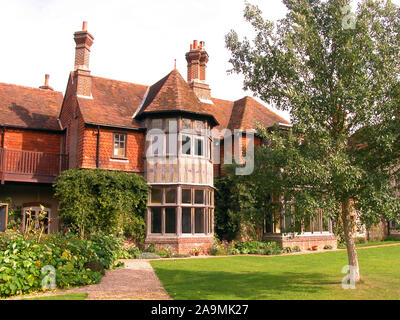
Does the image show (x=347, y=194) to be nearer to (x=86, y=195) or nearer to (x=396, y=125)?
(x=396, y=125)

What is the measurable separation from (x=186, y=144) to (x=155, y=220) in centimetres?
395

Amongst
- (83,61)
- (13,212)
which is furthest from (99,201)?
(83,61)

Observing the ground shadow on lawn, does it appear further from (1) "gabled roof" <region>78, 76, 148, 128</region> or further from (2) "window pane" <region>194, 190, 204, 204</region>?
(1) "gabled roof" <region>78, 76, 148, 128</region>

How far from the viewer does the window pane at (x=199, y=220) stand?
19030 mm

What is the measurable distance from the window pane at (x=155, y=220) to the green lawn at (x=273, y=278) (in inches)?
124

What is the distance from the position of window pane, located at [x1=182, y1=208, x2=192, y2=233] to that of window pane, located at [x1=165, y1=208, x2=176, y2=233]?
46 cm

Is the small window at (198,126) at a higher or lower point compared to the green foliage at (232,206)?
higher

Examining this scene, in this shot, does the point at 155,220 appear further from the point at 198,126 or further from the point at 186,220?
the point at 198,126

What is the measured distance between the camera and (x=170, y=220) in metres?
18.5

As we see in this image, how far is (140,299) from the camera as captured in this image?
8.62 meters

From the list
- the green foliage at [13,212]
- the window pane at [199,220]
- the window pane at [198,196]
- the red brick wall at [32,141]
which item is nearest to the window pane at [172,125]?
the window pane at [198,196]

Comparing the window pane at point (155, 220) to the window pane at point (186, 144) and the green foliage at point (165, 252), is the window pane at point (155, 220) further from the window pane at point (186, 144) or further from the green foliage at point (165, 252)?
the window pane at point (186, 144)

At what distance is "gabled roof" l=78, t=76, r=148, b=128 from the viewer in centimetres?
1903

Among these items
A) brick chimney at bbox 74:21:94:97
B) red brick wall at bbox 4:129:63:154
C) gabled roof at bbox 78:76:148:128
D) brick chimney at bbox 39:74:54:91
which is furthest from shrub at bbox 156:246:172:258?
brick chimney at bbox 39:74:54:91
